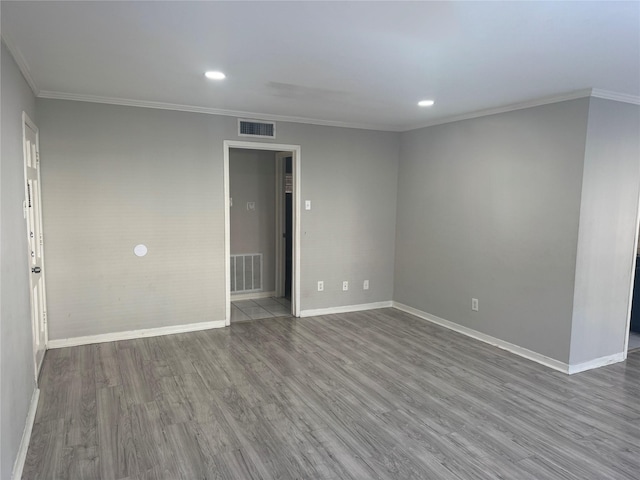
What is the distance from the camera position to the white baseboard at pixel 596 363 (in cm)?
373

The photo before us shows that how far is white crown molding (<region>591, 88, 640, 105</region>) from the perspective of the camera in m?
3.45

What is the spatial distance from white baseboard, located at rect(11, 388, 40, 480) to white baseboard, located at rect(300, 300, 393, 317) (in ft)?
9.82

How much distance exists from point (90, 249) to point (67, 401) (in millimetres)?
1608

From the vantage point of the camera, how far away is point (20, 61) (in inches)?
113

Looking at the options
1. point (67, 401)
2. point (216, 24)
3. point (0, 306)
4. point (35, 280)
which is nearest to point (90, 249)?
point (35, 280)

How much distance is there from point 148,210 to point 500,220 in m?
3.66

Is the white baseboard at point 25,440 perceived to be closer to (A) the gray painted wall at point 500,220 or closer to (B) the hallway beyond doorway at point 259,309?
(B) the hallway beyond doorway at point 259,309

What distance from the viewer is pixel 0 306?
205 cm

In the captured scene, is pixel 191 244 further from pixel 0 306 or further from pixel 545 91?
pixel 545 91

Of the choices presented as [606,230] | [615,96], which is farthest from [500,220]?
[615,96]

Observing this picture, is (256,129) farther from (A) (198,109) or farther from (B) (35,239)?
(B) (35,239)

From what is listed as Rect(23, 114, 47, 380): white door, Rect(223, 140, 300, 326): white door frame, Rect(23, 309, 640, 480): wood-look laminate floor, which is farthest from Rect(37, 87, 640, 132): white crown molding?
Rect(23, 309, 640, 480): wood-look laminate floor

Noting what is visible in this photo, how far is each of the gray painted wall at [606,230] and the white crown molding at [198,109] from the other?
2.53 m

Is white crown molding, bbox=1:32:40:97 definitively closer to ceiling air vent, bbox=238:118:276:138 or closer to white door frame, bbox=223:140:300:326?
white door frame, bbox=223:140:300:326
